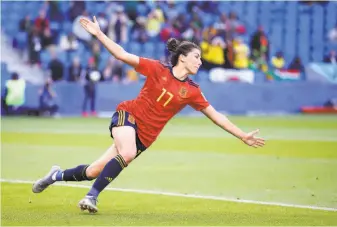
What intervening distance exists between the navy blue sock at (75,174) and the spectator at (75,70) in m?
23.2

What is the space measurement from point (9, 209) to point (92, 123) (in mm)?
17659

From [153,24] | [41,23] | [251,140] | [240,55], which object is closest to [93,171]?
[251,140]

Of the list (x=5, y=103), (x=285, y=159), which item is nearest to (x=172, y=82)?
(x=285, y=159)

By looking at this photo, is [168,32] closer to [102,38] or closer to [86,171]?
[86,171]

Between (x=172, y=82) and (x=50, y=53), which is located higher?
(x=172, y=82)

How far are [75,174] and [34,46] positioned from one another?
80.5 ft

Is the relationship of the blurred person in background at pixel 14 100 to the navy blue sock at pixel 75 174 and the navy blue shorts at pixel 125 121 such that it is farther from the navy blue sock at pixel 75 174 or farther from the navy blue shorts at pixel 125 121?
the navy blue shorts at pixel 125 121

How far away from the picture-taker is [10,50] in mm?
33906

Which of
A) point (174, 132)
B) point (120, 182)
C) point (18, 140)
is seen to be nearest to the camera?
point (120, 182)

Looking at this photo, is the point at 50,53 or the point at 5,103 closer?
the point at 5,103

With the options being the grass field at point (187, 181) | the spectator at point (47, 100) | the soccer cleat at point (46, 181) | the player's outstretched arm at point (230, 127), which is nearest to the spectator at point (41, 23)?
the spectator at point (47, 100)

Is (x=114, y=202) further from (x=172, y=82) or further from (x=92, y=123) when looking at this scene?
(x=92, y=123)

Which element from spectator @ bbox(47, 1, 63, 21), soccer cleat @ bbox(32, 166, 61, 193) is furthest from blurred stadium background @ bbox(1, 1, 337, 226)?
soccer cleat @ bbox(32, 166, 61, 193)

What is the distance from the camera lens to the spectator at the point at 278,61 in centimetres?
3362
